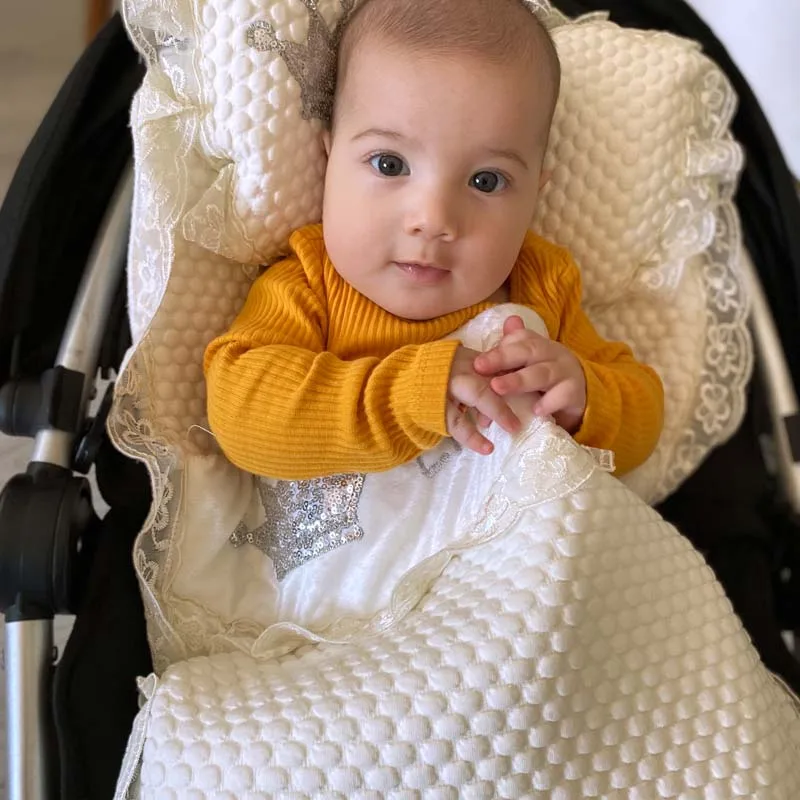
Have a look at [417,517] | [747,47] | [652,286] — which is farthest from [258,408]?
[747,47]

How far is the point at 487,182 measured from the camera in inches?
32.9

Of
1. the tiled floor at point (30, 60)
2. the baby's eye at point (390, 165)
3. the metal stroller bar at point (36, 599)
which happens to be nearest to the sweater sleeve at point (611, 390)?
the baby's eye at point (390, 165)

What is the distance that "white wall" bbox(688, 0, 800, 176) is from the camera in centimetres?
149

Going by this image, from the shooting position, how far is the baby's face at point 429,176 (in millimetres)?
792

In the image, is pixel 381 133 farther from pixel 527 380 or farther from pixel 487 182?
pixel 527 380

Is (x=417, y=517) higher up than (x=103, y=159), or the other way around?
(x=103, y=159)

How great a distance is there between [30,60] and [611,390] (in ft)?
5.26

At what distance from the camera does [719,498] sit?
0.98 meters

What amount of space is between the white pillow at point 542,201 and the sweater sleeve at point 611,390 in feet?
0.24

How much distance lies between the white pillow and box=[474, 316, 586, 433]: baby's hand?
22cm

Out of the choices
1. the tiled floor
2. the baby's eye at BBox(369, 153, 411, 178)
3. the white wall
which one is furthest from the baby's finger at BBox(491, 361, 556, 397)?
the tiled floor

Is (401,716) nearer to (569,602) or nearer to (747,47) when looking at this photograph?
(569,602)

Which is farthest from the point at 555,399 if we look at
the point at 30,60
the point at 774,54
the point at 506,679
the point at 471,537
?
the point at 30,60

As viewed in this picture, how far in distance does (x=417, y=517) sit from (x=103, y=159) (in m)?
0.49
